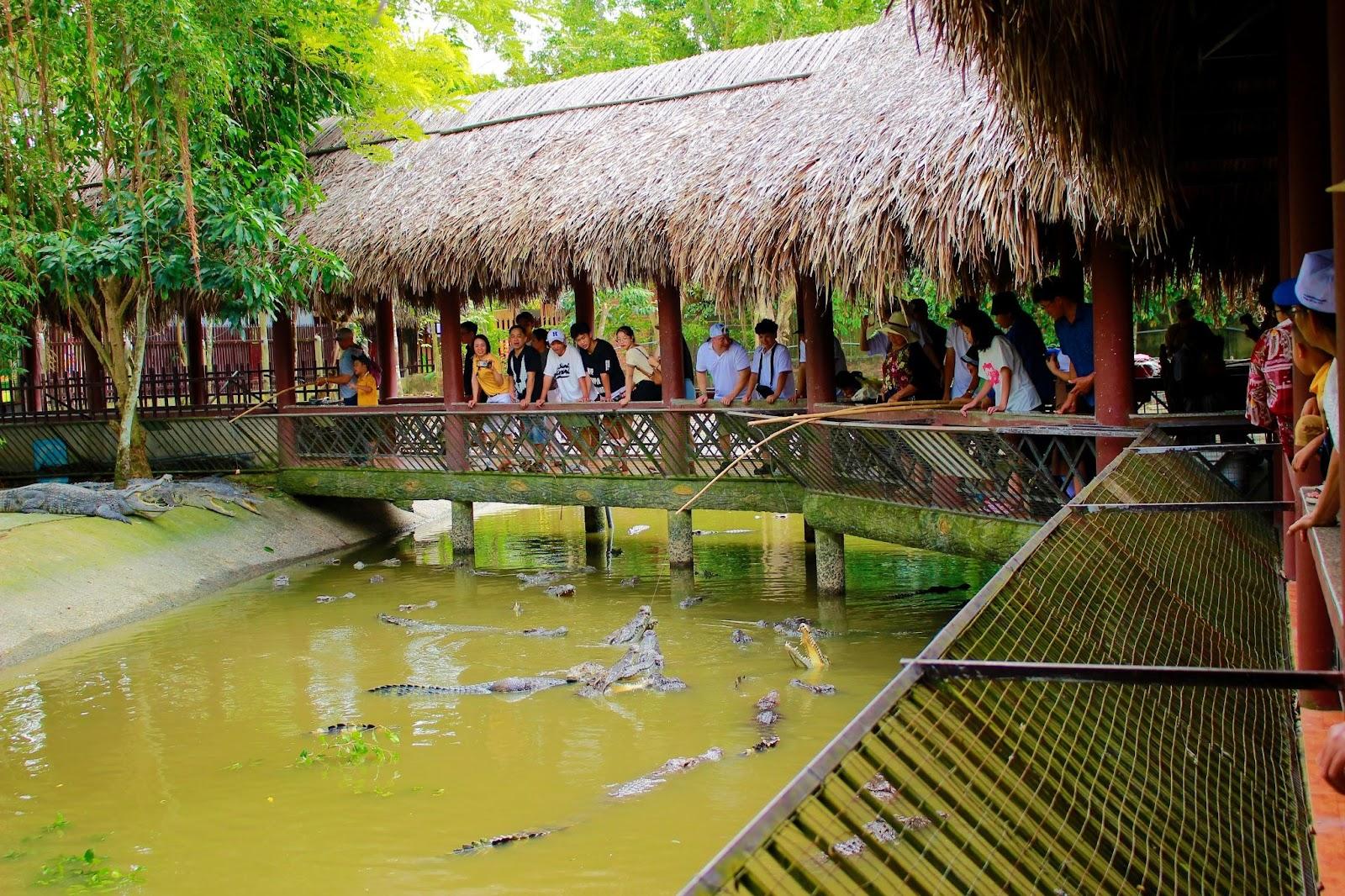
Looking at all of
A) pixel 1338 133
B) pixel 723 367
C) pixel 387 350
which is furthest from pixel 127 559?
pixel 1338 133

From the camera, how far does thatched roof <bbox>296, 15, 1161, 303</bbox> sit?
26.2 ft

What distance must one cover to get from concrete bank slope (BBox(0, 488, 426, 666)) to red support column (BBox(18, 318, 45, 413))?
12.8 ft

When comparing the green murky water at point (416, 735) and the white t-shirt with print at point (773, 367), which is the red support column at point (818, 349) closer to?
the white t-shirt with print at point (773, 367)

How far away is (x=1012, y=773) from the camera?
216 cm

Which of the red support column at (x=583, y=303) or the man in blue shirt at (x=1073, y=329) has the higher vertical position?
the red support column at (x=583, y=303)

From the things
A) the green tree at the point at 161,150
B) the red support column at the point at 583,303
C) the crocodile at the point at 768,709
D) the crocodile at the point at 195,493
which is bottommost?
the crocodile at the point at 768,709

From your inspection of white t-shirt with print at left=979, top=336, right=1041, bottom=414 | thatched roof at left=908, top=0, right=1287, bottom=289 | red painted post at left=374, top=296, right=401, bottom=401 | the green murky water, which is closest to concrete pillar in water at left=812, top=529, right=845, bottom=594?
the green murky water

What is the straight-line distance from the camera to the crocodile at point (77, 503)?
39.0 feet

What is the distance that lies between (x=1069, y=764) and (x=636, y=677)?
19.7ft

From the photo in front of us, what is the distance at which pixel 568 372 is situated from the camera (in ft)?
42.2

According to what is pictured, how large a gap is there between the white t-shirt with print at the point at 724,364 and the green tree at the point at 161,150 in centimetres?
380

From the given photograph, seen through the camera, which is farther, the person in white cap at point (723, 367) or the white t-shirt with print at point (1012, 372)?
the person in white cap at point (723, 367)

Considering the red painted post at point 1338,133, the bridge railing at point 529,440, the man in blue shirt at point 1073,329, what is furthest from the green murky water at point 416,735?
the red painted post at point 1338,133

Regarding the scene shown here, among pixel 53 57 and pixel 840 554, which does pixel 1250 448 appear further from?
pixel 53 57
